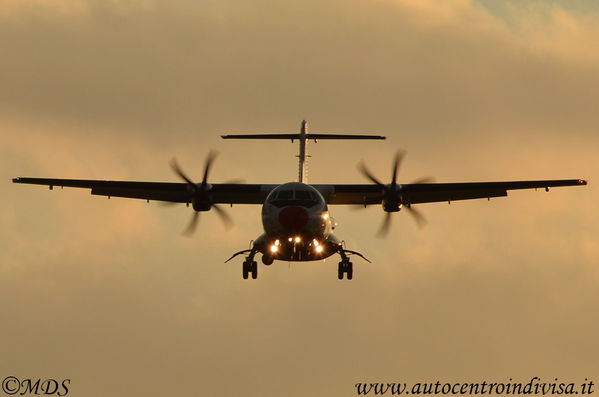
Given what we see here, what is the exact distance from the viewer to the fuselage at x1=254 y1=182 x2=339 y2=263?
34.4 m

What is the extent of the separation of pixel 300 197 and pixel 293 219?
118 cm

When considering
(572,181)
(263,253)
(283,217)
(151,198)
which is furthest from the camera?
(151,198)

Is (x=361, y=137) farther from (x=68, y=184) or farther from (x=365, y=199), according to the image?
(x=68, y=184)

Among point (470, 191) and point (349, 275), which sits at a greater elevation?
point (470, 191)

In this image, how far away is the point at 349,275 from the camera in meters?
39.6

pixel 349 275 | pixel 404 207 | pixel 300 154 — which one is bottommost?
pixel 349 275


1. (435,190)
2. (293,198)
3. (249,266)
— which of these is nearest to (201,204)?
(249,266)

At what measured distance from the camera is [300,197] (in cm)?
3516

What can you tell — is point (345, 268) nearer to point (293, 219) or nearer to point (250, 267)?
point (250, 267)

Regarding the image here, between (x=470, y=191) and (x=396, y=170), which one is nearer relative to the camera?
(x=396, y=170)

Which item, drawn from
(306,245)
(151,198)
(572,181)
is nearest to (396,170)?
(306,245)

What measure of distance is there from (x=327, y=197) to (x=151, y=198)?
279 inches

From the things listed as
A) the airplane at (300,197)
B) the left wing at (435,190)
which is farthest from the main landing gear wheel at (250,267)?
the left wing at (435,190)

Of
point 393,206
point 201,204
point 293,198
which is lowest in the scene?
point 293,198
